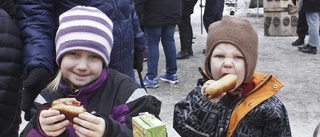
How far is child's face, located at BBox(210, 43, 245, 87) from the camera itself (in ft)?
7.33

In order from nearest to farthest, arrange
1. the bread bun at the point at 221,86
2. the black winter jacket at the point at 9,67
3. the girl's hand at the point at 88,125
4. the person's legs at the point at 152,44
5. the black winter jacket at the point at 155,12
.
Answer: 1. the girl's hand at the point at 88,125
2. the bread bun at the point at 221,86
3. the black winter jacket at the point at 9,67
4. the black winter jacket at the point at 155,12
5. the person's legs at the point at 152,44

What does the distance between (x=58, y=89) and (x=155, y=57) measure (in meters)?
3.82

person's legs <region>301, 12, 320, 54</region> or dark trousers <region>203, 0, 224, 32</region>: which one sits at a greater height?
dark trousers <region>203, 0, 224, 32</region>

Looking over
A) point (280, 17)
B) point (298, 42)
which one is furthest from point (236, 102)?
point (280, 17)

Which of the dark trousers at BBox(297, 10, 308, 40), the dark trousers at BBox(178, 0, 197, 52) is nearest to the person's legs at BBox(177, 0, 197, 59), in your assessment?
the dark trousers at BBox(178, 0, 197, 52)

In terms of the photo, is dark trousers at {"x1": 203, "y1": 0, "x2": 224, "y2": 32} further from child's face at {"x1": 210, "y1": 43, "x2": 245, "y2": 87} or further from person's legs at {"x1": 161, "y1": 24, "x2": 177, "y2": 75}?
child's face at {"x1": 210, "y1": 43, "x2": 245, "y2": 87}

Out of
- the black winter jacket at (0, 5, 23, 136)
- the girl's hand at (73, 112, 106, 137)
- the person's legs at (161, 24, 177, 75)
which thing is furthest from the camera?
the person's legs at (161, 24, 177, 75)

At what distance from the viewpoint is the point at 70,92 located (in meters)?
2.19

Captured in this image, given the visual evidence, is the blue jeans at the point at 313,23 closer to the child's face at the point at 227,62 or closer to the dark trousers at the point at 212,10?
the dark trousers at the point at 212,10

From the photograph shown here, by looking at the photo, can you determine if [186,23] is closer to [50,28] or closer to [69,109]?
[50,28]

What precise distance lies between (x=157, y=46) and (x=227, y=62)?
12.5 ft

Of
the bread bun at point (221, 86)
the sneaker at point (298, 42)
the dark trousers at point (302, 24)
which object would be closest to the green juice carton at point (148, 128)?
the bread bun at point (221, 86)

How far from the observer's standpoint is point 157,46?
602cm

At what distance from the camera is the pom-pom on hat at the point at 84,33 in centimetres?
213
